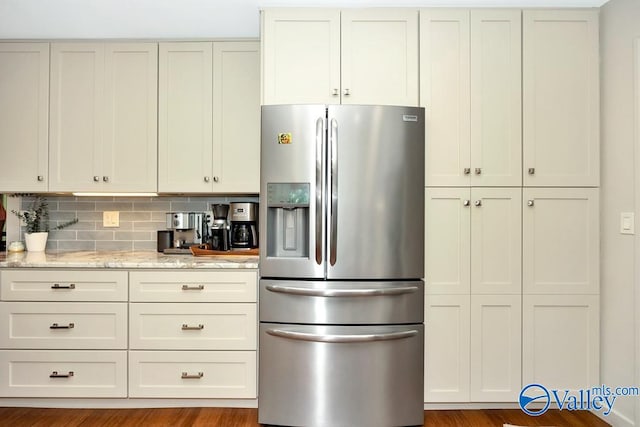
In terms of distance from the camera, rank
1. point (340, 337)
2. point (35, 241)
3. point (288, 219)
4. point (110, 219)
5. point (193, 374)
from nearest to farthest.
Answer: point (340, 337)
point (288, 219)
point (193, 374)
point (35, 241)
point (110, 219)

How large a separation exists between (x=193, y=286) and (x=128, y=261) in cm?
42

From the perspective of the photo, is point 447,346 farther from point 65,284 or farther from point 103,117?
point 103,117

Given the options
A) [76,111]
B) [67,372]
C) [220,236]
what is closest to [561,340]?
[220,236]

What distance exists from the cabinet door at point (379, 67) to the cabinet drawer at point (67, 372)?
2.03 m

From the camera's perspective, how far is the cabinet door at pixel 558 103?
2.52m

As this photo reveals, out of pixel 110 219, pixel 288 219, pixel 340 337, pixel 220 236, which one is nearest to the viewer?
pixel 340 337

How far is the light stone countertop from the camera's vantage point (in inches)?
100

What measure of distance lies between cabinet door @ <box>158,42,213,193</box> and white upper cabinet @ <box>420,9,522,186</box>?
143 centimetres

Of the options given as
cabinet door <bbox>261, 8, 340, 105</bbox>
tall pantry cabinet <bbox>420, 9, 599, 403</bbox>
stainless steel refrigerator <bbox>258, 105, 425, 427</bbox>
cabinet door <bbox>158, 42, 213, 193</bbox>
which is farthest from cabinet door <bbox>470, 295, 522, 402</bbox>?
cabinet door <bbox>158, 42, 213, 193</bbox>

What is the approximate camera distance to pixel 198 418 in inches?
98.8

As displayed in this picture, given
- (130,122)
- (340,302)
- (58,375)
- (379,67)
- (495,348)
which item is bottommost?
(58,375)

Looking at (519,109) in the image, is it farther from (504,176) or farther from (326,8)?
(326,8)

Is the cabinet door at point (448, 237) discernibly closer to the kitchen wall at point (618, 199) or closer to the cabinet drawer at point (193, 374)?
the kitchen wall at point (618, 199)

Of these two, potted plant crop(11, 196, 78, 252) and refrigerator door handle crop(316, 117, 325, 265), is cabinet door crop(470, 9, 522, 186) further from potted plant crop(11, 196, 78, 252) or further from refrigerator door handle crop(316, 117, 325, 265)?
potted plant crop(11, 196, 78, 252)
